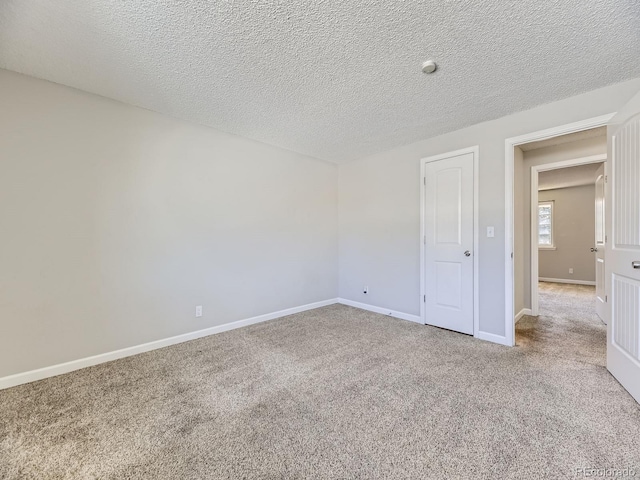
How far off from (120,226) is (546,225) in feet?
29.1

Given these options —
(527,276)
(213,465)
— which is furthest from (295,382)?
(527,276)

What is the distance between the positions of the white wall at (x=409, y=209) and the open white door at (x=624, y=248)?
0.51 metres

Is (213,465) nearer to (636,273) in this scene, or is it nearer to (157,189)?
(157,189)

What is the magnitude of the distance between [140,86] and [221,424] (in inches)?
106

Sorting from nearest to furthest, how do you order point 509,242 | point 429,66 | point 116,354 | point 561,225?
point 429,66 → point 116,354 → point 509,242 → point 561,225

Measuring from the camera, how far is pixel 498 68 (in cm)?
204

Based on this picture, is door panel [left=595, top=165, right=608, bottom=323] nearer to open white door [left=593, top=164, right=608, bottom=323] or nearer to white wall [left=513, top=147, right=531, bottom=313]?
open white door [left=593, top=164, right=608, bottom=323]

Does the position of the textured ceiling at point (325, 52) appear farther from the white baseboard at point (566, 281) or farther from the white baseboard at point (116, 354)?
the white baseboard at point (566, 281)

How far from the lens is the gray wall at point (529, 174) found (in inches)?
139

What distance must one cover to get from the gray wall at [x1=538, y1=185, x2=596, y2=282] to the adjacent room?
3269 mm

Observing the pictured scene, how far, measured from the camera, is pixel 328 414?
1714mm

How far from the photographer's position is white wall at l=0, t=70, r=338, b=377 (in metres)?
2.15

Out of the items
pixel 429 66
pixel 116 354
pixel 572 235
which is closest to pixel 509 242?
pixel 429 66

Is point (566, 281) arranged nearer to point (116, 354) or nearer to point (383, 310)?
point (383, 310)
